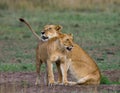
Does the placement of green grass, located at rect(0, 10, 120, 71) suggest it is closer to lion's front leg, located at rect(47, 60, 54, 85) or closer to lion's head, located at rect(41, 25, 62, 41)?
lion's head, located at rect(41, 25, 62, 41)

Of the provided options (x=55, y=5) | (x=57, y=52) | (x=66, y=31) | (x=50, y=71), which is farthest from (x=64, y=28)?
(x=50, y=71)

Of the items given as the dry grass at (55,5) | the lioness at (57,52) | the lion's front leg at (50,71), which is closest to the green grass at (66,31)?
the dry grass at (55,5)

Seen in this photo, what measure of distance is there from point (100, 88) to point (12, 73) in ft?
9.09

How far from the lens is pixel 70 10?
25.7 meters

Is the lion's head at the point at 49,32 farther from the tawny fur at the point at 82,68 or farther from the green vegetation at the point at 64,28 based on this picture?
the green vegetation at the point at 64,28

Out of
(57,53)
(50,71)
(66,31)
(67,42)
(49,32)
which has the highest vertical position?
(66,31)

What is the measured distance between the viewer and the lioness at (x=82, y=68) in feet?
36.3

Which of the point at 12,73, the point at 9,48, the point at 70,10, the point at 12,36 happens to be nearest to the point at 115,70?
the point at 12,73

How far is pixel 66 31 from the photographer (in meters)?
20.2

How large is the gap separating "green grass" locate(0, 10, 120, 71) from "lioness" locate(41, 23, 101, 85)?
8.17ft

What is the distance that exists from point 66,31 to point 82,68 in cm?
914

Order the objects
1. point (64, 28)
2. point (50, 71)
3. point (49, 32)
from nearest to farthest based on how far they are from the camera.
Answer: point (50, 71) < point (49, 32) < point (64, 28)

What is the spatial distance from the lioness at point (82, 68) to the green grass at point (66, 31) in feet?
8.17

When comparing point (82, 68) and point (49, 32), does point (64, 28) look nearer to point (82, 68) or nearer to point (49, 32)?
point (82, 68)
